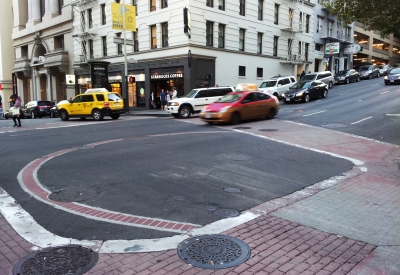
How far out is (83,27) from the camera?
37.4 m

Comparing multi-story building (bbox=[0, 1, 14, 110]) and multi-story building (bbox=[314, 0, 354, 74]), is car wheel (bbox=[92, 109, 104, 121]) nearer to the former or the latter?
multi-story building (bbox=[314, 0, 354, 74])

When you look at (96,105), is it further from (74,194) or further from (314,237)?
(314,237)

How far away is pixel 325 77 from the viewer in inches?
1305

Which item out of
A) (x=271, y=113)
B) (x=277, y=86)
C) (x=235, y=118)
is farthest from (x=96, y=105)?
(x=277, y=86)

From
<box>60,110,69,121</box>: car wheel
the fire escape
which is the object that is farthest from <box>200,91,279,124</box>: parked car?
the fire escape

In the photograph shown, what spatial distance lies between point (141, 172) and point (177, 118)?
13666 millimetres

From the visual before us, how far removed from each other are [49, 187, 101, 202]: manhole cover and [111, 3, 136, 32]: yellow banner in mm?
21048

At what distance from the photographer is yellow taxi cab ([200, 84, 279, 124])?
16812 mm

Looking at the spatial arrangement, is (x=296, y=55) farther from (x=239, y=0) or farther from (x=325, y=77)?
(x=239, y=0)

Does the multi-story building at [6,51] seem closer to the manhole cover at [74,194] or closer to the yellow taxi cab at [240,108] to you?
the yellow taxi cab at [240,108]

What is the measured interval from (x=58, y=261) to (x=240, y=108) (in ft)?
46.0

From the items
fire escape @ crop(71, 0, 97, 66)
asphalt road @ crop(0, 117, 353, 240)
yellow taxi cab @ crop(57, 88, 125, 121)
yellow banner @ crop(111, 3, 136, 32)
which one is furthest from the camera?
fire escape @ crop(71, 0, 97, 66)

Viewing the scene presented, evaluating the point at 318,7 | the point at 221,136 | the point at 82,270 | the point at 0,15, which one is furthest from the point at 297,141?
the point at 0,15

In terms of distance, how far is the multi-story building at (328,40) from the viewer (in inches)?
1729
